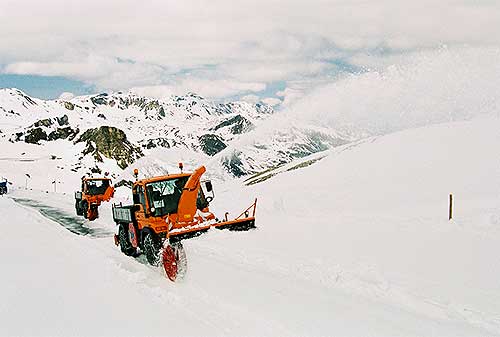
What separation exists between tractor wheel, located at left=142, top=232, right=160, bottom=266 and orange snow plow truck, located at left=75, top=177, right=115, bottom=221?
13.1 meters

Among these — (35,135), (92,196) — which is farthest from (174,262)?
(35,135)

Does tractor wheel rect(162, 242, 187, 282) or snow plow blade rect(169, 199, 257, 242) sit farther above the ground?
snow plow blade rect(169, 199, 257, 242)

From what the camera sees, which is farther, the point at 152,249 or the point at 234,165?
the point at 234,165

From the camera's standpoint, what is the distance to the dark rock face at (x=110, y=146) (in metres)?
119

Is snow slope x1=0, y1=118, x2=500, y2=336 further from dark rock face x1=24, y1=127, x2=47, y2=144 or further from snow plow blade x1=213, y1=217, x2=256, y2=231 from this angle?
dark rock face x1=24, y1=127, x2=47, y2=144

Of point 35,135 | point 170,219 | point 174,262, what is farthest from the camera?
point 35,135

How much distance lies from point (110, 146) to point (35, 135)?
34496 mm

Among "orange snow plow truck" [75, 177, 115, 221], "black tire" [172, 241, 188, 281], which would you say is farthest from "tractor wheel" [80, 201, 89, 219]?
"black tire" [172, 241, 188, 281]

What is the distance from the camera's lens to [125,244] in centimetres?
1336

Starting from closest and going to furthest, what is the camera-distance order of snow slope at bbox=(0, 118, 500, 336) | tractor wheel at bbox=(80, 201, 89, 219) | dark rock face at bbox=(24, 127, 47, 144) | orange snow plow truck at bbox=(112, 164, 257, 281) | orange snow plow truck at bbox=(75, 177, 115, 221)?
snow slope at bbox=(0, 118, 500, 336)
orange snow plow truck at bbox=(112, 164, 257, 281)
orange snow plow truck at bbox=(75, 177, 115, 221)
tractor wheel at bbox=(80, 201, 89, 219)
dark rock face at bbox=(24, 127, 47, 144)

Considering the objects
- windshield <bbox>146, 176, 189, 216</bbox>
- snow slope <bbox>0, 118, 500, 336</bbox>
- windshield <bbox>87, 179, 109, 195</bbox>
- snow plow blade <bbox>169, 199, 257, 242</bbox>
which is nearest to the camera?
snow slope <bbox>0, 118, 500, 336</bbox>

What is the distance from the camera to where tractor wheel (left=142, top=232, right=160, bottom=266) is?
1081cm

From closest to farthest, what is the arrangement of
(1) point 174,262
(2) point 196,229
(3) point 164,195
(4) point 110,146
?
(1) point 174,262 → (2) point 196,229 → (3) point 164,195 → (4) point 110,146

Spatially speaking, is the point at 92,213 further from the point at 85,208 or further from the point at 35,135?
the point at 35,135
